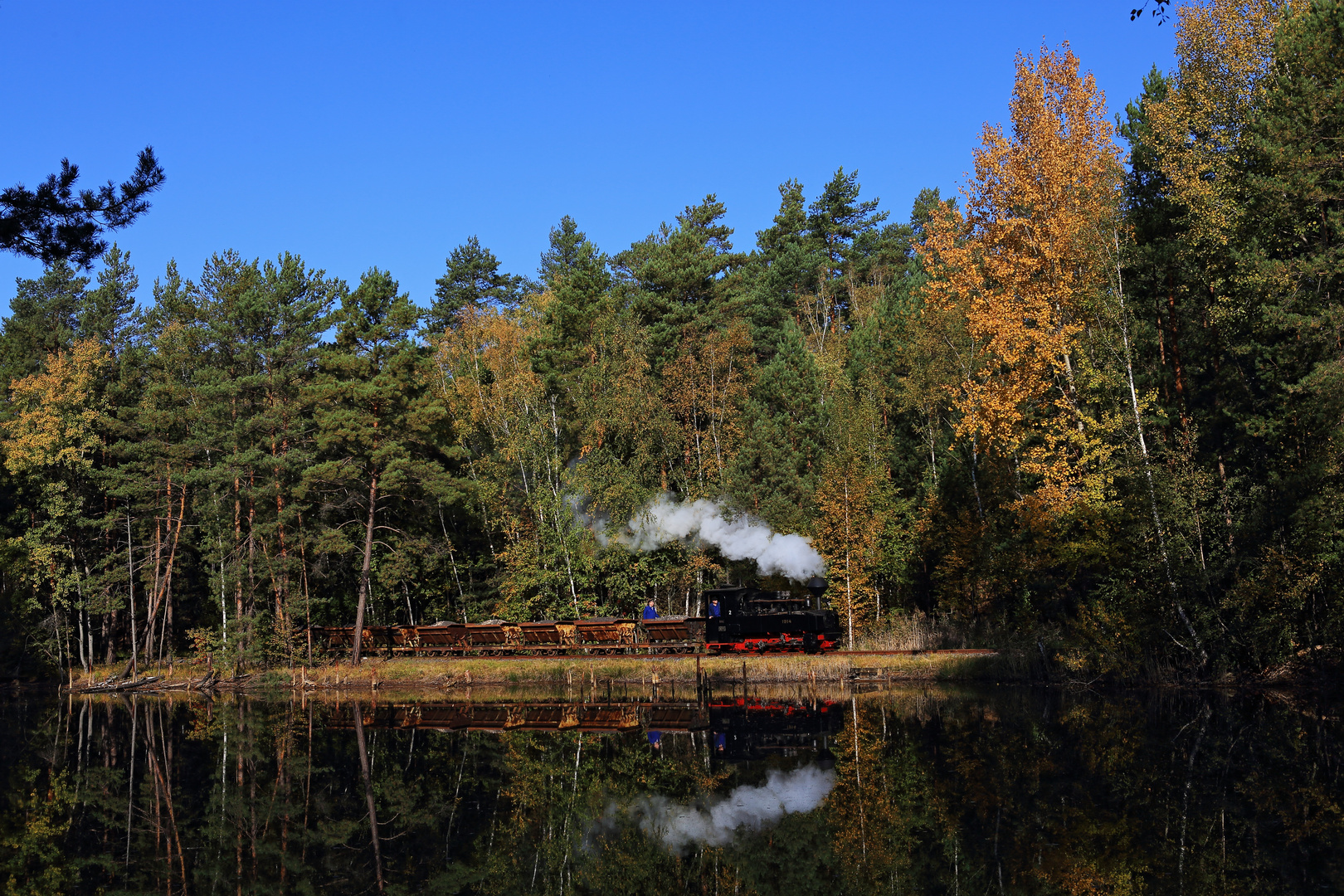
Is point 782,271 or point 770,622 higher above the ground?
point 782,271

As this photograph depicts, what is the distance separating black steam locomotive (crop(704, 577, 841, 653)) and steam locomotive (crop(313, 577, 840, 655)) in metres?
0.03

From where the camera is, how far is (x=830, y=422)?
38.4 m

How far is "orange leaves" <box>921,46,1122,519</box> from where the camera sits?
1117 inches

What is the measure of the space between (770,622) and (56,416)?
30649 mm

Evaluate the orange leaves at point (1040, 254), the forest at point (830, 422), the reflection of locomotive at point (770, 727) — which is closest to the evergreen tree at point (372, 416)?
the forest at point (830, 422)

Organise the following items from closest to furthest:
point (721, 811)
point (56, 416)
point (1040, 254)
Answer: point (721, 811), point (1040, 254), point (56, 416)

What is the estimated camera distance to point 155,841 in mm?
15805

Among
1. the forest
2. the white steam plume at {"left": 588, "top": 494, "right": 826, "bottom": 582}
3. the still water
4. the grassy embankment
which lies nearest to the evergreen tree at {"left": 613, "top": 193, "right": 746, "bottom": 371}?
the forest

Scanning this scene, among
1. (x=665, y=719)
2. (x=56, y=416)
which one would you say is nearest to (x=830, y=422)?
(x=665, y=719)

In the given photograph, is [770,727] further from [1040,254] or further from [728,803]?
[1040,254]

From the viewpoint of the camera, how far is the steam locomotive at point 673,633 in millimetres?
33875

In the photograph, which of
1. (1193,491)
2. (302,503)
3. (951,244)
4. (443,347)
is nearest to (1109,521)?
(1193,491)

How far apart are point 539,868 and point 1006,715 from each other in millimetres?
12923

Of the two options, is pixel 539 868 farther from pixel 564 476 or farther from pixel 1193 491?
pixel 564 476
